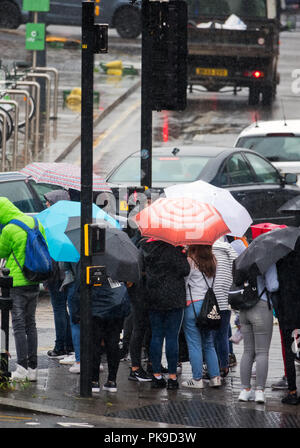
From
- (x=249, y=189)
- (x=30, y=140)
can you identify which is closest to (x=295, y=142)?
(x=249, y=189)

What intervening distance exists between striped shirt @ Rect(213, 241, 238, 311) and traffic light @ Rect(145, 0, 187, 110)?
1.68 metres

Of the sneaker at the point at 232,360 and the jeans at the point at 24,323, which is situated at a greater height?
the jeans at the point at 24,323

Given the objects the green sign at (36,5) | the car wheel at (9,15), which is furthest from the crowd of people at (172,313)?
the car wheel at (9,15)

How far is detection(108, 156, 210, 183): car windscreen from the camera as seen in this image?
14.5 m

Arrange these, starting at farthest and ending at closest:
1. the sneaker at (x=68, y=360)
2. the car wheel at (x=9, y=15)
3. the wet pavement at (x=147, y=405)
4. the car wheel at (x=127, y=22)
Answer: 1. the car wheel at (x=127, y=22)
2. the car wheel at (x=9, y=15)
3. the sneaker at (x=68, y=360)
4. the wet pavement at (x=147, y=405)

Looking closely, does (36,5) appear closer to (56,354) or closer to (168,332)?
(56,354)

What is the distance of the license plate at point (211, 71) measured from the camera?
1055 inches

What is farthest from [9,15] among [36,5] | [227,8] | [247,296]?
[247,296]

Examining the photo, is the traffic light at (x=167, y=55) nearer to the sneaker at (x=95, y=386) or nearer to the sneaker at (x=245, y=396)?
the sneaker at (x=95, y=386)

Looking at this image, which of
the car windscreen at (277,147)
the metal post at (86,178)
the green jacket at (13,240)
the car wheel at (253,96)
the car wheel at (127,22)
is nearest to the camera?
the metal post at (86,178)

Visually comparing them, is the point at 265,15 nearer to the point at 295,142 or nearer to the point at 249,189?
the point at 295,142

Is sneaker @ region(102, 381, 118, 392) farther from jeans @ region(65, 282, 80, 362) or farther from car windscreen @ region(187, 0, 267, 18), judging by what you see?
car windscreen @ region(187, 0, 267, 18)

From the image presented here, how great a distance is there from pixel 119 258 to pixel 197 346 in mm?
1072

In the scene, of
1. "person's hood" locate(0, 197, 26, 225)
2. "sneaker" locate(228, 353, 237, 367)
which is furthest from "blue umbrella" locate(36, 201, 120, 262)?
"sneaker" locate(228, 353, 237, 367)
